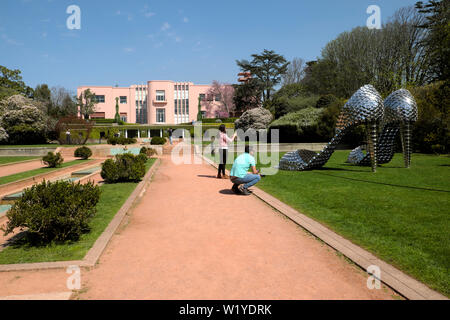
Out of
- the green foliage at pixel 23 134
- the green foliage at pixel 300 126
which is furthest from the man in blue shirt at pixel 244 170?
the green foliage at pixel 23 134

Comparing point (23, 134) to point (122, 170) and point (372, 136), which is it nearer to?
point (122, 170)

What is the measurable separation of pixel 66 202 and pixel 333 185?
23.3ft

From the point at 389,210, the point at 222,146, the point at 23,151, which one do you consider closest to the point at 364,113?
the point at 222,146

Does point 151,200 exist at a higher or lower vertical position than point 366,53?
lower

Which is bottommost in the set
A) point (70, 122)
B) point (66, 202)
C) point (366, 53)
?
point (66, 202)

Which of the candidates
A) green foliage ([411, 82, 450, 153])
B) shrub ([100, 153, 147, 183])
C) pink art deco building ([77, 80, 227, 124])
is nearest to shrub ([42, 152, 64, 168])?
shrub ([100, 153, 147, 183])

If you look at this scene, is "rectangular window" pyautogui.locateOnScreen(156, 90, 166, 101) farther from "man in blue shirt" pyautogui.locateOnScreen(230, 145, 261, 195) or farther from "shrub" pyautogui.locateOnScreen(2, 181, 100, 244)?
"shrub" pyautogui.locateOnScreen(2, 181, 100, 244)

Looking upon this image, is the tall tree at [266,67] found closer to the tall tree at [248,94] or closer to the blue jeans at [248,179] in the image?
the tall tree at [248,94]

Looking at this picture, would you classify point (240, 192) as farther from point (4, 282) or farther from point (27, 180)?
point (27, 180)

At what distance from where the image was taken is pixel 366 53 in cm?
3434

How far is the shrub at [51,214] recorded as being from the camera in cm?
443

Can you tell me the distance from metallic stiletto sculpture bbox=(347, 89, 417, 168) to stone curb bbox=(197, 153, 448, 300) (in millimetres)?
8402

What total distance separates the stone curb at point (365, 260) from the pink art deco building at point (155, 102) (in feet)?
208

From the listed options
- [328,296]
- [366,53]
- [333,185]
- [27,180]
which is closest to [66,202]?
[328,296]
